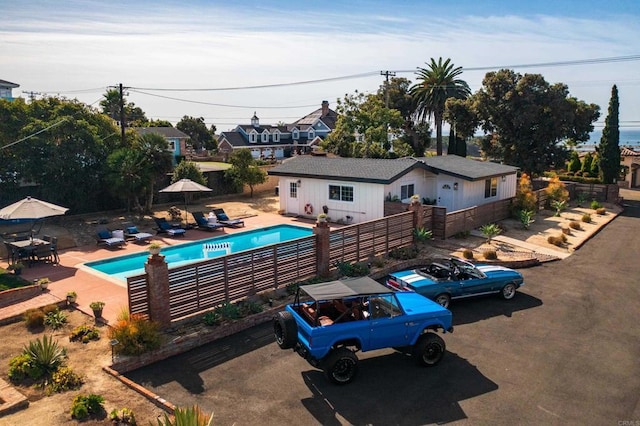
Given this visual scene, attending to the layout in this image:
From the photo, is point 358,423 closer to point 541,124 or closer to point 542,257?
point 542,257

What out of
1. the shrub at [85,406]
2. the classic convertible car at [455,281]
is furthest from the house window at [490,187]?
the shrub at [85,406]

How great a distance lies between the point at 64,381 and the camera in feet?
31.6

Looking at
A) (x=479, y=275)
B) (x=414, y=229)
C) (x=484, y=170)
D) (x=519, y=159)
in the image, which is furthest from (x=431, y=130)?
(x=479, y=275)

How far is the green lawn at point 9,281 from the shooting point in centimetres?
1561

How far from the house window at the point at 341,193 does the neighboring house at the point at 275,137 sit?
44479mm

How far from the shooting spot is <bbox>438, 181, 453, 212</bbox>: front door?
2733 centimetres

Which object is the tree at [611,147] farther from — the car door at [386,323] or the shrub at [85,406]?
the shrub at [85,406]

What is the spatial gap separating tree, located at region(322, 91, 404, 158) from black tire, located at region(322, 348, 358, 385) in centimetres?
3207

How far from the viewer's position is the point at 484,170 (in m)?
28.9

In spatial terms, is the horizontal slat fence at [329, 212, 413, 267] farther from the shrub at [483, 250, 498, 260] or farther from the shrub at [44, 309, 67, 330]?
the shrub at [44, 309, 67, 330]

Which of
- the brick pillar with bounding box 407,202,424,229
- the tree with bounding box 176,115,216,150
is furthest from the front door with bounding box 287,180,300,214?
the tree with bounding box 176,115,216,150

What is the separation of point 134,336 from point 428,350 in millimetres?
6686

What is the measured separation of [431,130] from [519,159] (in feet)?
66.4

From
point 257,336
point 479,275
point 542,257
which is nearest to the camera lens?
point 257,336
